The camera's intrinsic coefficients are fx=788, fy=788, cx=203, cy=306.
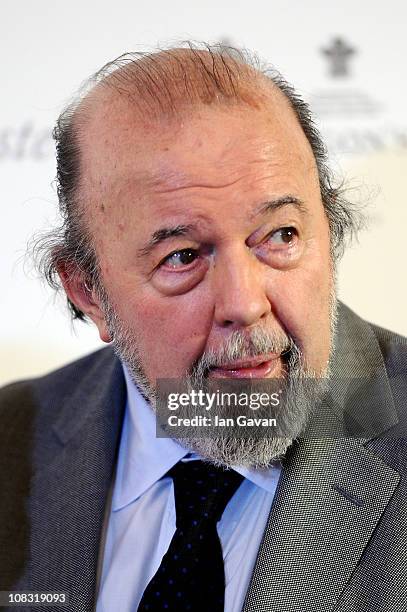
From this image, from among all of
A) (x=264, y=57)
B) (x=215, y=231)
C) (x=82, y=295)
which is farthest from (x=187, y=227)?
(x=264, y=57)

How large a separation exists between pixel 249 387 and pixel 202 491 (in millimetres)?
190

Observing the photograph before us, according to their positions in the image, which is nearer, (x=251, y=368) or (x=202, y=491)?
(x=251, y=368)

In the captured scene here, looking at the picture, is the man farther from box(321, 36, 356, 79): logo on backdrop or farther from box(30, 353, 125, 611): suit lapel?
box(321, 36, 356, 79): logo on backdrop

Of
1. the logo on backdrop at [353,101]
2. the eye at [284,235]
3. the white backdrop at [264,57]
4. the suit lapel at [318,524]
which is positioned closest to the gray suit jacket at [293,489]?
the suit lapel at [318,524]

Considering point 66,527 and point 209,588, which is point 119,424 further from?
point 209,588

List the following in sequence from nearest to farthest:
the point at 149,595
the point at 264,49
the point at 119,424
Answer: the point at 149,595, the point at 119,424, the point at 264,49

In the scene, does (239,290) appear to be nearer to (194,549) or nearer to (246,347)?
(246,347)

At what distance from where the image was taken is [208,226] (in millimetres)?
927

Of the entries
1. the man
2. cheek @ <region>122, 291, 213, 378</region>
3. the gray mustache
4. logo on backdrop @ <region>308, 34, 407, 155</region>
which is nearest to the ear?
the man

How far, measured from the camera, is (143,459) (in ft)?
3.75

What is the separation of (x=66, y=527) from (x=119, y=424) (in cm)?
18

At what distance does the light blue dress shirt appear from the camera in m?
1.02

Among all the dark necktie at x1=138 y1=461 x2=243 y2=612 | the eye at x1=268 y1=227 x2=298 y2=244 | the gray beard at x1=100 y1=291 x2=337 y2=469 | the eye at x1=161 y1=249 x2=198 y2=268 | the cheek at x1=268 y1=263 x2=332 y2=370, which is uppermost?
the eye at x1=268 y1=227 x2=298 y2=244

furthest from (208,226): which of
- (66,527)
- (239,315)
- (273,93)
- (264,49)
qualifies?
(264,49)
